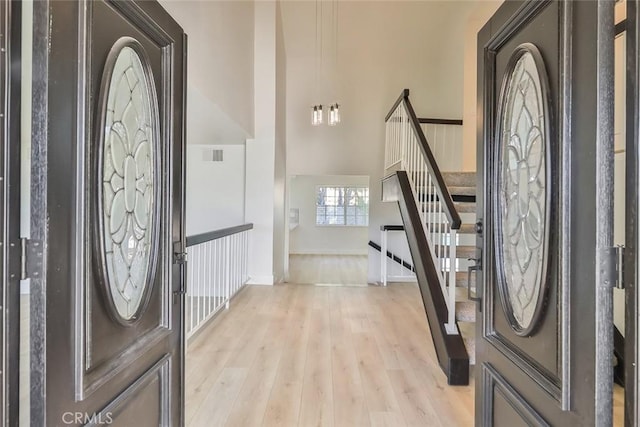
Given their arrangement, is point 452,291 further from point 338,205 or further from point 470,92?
point 338,205

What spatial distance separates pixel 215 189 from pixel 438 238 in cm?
360

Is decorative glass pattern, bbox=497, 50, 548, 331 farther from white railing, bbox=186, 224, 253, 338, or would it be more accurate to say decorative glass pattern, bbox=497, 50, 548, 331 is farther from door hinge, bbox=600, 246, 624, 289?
white railing, bbox=186, 224, 253, 338

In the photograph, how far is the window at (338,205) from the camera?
426 inches

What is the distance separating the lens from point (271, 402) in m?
2.08

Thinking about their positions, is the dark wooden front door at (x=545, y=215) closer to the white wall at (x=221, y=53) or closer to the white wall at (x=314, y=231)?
the white wall at (x=221, y=53)

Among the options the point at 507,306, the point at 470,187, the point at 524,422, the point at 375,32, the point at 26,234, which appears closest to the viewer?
the point at 26,234

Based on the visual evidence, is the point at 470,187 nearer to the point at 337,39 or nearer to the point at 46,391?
the point at 337,39

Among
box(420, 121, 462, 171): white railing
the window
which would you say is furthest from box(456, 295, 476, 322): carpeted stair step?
the window

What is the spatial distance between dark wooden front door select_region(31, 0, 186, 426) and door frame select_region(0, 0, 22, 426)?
31mm

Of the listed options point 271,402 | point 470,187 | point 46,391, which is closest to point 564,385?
point 46,391

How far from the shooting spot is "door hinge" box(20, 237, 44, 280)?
0.74m

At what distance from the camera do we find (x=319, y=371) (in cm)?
248

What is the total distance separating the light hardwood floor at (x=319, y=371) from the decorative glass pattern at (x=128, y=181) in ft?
3.85

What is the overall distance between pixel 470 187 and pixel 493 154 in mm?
2919
